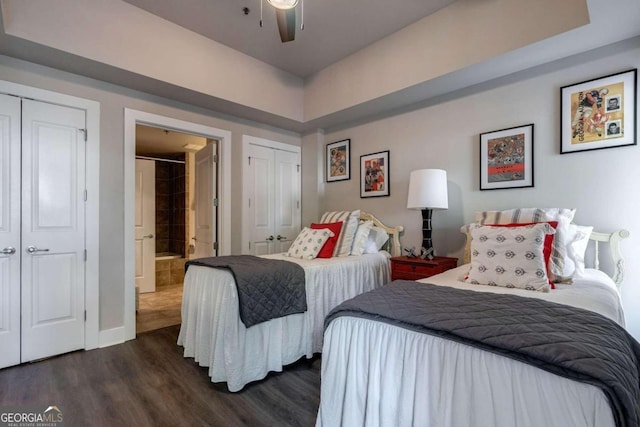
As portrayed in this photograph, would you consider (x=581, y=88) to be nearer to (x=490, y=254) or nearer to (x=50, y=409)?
(x=490, y=254)

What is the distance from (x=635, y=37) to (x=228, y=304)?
3.43 m

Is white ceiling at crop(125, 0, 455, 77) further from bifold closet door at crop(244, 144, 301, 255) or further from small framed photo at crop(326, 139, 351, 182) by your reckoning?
bifold closet door at crop(244, 144, 301, 255)

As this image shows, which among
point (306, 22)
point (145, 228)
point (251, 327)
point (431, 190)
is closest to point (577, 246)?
point (431, 190)

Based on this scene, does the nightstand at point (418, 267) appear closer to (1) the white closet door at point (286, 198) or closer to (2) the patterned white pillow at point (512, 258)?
(2) the patterned white pillow at point (512, 258)

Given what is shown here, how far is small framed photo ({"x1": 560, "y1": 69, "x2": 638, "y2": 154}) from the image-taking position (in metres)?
2.23

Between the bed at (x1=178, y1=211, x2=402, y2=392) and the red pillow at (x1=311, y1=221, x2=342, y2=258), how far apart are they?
0.09 meters

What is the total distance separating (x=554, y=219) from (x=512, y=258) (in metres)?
0.58

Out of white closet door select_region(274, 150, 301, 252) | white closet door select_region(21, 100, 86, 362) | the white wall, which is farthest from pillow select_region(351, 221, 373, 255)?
white closet door select_region(21, 100, 86, 362)

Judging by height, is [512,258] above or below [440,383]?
above

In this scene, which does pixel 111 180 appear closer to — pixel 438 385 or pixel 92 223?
pixel 92 223

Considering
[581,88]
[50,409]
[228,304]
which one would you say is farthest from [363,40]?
[50,409]

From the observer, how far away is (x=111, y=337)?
2885 mm

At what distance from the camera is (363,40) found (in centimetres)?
320

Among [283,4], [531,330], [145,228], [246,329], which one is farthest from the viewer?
[145,228]
